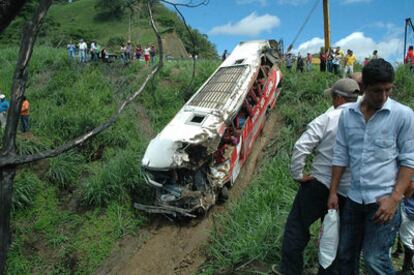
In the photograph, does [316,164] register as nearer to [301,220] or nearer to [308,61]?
[301,220]

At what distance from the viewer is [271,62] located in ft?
33.6

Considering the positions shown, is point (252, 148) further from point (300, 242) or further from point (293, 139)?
point (300, 242)

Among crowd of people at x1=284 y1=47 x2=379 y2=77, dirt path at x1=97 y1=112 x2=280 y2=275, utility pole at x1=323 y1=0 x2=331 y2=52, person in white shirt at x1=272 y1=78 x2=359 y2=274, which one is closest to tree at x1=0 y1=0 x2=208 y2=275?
person in white shirt at x1=272 y1=78 x2=359 y2=274

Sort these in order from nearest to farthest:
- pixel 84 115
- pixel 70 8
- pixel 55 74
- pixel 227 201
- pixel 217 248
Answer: pixel 217 248
pixel 227 201
pixel 84 115
pixel 55 74
pixel 70 8

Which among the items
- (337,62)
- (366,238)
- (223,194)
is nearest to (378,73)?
(366,238)

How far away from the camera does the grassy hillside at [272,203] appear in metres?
4.89

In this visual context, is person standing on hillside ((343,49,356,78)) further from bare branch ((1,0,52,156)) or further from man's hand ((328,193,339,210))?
bare branch ((1,0,52,156))

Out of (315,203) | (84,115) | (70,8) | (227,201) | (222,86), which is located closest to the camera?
(315,203)

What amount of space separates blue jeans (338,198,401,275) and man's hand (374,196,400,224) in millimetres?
67

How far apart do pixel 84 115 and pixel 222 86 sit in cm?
425

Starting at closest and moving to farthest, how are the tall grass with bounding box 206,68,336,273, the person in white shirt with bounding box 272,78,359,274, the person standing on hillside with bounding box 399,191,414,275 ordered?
1. the person in white shirt with bounding box 272,78,359,274
2. the person standing on hillside with bounding box 399,191,414,275
3. the tall grass with bounding box 206,68,336,273

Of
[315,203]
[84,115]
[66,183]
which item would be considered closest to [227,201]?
[66,183]

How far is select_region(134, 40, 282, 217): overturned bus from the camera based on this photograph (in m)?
6.79

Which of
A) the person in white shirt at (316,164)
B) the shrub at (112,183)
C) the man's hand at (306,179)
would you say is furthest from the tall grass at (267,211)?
the shrub at (112,183)
